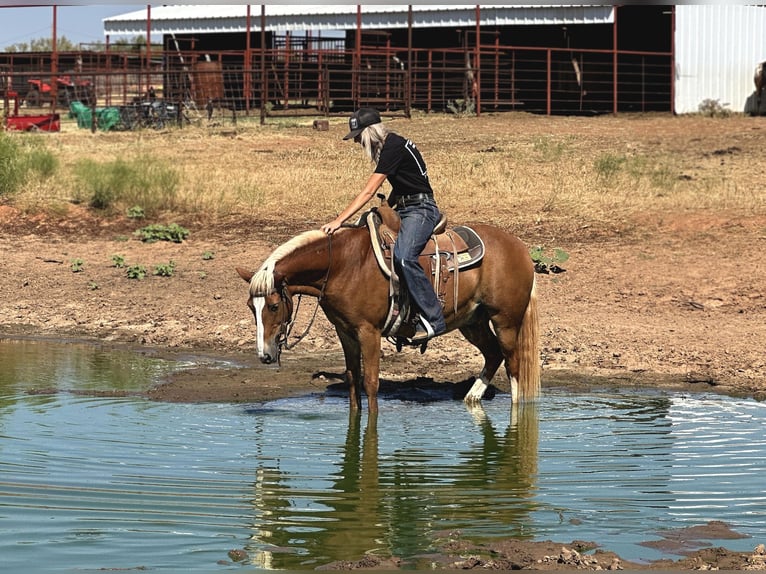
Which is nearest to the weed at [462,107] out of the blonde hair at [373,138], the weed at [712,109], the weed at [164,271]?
the weed at [712,109]

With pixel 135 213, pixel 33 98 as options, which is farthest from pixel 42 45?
pixel 135 213

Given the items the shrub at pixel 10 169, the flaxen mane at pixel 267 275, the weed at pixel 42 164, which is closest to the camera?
the flaxen mane at pixel 267 275

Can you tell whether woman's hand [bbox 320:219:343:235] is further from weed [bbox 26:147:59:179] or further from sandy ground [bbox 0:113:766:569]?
weed [bbox 26:147:59:179]

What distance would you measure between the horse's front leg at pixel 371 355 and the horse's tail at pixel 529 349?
1.35 m

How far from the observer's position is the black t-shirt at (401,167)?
29.1 ft

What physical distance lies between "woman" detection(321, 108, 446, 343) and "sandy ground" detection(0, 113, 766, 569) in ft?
6.71

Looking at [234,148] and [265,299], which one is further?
[234,148]

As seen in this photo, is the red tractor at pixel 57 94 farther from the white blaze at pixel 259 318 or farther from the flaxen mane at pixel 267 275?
the white blaze at pixel 259 318

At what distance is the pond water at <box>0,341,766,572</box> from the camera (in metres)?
6.25

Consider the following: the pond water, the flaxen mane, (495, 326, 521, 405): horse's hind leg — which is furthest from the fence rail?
the flaxen mane

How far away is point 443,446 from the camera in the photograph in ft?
28.6

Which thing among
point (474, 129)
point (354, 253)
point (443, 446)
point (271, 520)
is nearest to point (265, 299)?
point (354, 253)

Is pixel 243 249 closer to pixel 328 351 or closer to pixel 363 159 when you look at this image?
pixel 328 351

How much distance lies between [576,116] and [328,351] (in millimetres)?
A: 20585
